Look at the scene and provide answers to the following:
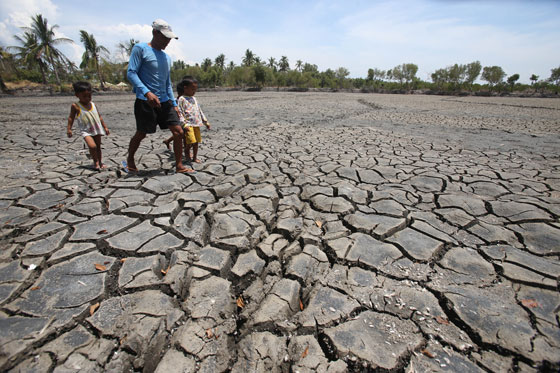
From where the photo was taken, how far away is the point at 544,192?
2.91 meters

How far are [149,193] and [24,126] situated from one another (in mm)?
6268

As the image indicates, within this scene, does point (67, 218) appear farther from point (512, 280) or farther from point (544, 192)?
point (544, 192)

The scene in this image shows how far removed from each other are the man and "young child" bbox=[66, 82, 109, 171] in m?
0.54

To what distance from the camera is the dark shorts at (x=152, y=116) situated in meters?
3.04

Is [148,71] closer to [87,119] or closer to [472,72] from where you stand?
[87,119]

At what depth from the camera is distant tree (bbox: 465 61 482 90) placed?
4038cm

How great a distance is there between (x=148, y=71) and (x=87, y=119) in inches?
46.2

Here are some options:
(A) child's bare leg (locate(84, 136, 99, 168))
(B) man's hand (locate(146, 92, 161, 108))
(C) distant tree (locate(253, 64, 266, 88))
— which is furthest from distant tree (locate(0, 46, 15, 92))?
(C) distant tree (locate(253, 64, 266, 88))

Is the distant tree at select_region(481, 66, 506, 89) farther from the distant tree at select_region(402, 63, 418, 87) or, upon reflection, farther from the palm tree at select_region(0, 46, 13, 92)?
the palm tree at select_region(0, 46, 13, 92)

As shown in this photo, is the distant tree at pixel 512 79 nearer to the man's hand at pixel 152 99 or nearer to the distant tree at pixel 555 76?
the distant tree at pixel 555 76

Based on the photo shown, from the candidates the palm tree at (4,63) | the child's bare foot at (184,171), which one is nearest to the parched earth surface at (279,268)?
the child's bare foot at (184,171)

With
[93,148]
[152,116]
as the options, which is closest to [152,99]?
[152,116]

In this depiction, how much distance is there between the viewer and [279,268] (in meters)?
1.92

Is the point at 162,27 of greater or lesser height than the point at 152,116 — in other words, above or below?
above
